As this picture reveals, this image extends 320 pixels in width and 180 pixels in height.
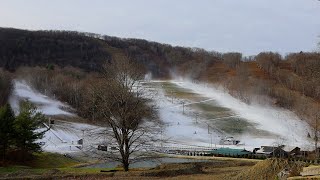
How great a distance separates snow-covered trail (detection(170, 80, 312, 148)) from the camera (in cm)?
7800

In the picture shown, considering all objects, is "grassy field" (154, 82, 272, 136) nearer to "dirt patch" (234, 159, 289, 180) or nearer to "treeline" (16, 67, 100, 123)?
"treeline" (16, 67, 100, 123)

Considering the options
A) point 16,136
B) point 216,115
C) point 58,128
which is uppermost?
A: point 16,136

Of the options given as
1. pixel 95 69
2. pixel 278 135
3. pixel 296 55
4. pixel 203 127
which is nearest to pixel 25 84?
pixel 95 69

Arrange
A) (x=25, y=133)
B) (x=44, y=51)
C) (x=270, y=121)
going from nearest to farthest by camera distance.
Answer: (x=25, y=133) < (x=270, y=121) < (x=44, y=51)

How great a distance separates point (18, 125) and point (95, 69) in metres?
132

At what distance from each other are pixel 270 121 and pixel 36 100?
181 ft

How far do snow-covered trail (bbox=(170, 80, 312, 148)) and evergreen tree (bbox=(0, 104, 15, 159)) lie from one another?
1700 inches

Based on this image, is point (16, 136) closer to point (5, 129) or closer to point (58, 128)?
point (5, 129)

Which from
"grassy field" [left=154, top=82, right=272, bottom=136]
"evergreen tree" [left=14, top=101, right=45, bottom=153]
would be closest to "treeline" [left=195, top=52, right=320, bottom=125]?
"grassy field" [left=154, top=82, right=272, bottom=136]

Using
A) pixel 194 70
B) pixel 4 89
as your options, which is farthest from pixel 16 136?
pixel 194 70

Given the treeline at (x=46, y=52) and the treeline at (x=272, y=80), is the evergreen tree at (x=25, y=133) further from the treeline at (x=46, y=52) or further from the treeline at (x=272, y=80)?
the treeline at (x=46, y=52)

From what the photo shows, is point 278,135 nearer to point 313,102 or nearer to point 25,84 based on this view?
point 313,102

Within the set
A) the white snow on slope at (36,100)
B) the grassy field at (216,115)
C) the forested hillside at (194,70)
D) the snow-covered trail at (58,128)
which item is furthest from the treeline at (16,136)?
the white snow on slope at (36,100)

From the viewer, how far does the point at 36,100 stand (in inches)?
4493
